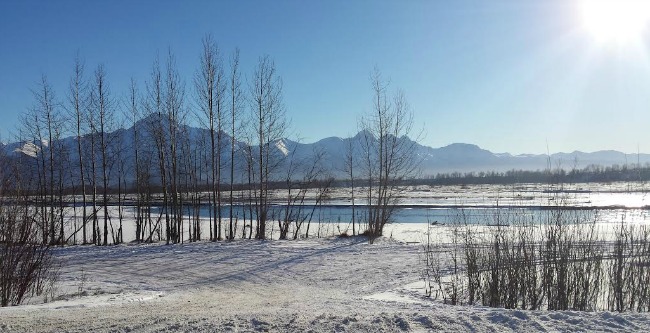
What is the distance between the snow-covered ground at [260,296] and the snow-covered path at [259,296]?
0.03 metres

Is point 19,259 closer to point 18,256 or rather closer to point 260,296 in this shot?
point 18,256

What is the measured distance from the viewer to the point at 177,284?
14.3 meters

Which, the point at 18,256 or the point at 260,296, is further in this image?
the point at 260,296

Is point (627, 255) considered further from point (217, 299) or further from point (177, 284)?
point (177, 284)

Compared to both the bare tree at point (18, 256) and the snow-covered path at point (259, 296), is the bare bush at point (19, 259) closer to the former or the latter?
the bare tree at point (18, 256)

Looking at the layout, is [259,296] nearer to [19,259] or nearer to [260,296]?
[260,296]

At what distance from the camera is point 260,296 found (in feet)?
40.3

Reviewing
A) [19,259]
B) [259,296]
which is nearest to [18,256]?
[19,259]

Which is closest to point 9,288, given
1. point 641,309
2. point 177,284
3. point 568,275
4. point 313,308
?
point 177,284

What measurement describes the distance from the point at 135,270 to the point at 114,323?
9.85m

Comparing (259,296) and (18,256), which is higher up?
(18,256)

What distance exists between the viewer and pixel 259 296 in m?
12.3

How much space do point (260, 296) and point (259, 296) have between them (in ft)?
0.08

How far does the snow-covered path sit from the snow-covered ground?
0.08 ft
